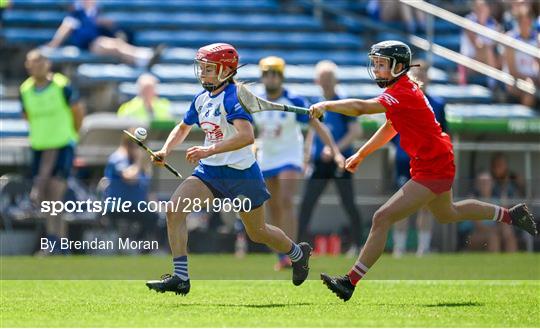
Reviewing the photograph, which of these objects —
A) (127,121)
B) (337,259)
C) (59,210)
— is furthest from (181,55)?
(59,210)

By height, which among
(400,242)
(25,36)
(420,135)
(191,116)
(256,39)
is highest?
(191,116)

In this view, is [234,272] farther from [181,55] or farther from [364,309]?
[181,55]

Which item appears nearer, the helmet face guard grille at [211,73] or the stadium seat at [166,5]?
the helmet face guard grille at [211,73]

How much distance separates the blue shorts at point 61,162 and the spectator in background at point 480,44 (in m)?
6.72

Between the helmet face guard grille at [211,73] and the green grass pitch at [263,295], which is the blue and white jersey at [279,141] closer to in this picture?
the green grass pitch at [263,295]

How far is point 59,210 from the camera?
13.1m

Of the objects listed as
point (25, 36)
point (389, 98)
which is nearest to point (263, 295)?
point (389, 98)

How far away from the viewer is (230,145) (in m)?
9.96

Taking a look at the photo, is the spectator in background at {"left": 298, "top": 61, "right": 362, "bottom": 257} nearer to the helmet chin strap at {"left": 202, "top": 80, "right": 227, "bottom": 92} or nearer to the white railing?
the white railing

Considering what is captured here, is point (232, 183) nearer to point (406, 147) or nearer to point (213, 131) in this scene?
point (213, 131)

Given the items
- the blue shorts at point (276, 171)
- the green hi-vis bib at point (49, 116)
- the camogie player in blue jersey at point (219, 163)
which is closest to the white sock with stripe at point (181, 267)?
the camogie player in blue jersey at point (219, 163)

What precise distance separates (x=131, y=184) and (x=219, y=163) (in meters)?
4.08

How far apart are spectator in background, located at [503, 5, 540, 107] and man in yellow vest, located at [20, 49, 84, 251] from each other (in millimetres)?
6606

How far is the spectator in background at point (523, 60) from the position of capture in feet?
65.1
